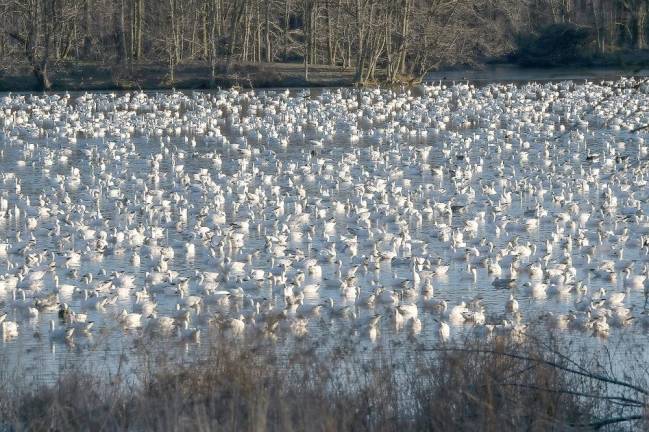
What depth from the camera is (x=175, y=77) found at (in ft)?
151

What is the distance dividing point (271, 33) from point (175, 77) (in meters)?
8.14

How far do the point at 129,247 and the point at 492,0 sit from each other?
128ft

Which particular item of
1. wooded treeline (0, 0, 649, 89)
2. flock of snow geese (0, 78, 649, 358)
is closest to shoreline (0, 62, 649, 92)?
wooded treeline (0, 0, 649, 89)

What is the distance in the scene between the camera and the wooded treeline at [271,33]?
44469 millimetres

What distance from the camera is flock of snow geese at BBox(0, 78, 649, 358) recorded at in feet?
37.7

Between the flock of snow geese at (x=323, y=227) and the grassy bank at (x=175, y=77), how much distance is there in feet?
45.0

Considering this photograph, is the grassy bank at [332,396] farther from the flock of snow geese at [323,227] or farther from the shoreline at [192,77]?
the shoreline at [192,77]

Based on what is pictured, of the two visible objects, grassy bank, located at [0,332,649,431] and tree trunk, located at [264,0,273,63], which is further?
tree trunk, located at [264,0,273,63]

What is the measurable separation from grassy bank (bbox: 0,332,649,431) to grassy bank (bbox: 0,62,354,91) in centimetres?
3699

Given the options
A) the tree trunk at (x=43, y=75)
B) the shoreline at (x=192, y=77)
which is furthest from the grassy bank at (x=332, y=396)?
the tree trunk at (x=43, y=75)

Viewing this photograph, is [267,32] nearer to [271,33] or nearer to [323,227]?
[271,33]

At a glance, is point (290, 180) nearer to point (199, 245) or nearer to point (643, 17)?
point (199, 245)

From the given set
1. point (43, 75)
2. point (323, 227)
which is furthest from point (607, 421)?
point (43, 75)

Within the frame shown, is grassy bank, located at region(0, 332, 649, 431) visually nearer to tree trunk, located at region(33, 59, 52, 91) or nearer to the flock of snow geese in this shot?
the flock of snow geese
